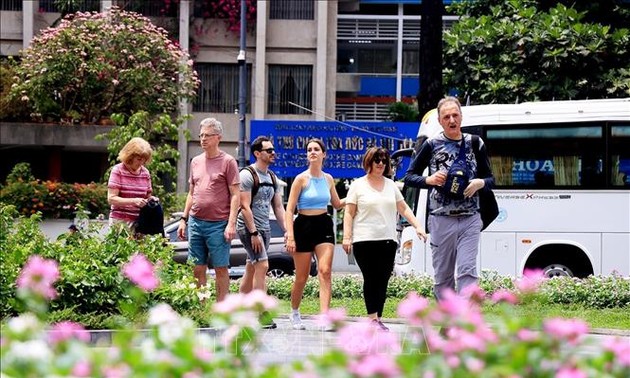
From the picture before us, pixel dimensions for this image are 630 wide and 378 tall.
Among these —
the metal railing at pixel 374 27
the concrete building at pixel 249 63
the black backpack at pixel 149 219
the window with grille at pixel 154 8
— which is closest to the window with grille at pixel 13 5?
the concrete building at pixel 249 63

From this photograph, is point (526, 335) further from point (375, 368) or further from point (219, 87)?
point (219, 87)

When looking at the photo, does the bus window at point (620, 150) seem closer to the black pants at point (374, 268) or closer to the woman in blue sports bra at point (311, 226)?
the woman in blue sports bra at point (311, 226)

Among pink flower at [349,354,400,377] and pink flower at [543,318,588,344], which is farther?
pink flower at [543,318,588,344]

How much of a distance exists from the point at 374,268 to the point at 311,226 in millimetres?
795

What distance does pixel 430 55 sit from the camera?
86.4ft

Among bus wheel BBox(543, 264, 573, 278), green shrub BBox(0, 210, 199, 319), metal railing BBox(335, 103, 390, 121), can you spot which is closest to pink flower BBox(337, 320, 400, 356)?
green shrub BBox(0, 210, 199, 319)

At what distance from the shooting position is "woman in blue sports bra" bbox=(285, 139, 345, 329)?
12539 millimetres

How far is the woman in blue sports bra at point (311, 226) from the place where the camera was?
41.1ft

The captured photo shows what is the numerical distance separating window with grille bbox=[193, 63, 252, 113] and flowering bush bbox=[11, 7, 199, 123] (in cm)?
544

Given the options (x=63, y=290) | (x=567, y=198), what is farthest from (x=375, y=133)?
(x=63, y=290)

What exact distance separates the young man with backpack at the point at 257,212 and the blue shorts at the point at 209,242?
29cm

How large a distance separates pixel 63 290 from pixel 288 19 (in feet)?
118

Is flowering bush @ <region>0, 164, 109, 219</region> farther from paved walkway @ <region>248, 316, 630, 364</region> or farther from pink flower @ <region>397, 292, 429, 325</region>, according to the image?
pink flower @ <region>397, 292, 429, 325</region>

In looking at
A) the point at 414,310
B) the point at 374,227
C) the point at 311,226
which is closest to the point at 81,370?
the point at 414,310
